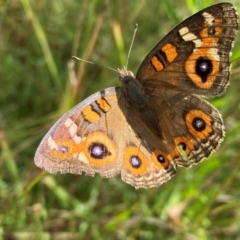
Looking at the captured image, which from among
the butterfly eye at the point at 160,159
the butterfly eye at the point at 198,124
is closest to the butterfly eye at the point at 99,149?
the butterfly eye at the point at 160,159

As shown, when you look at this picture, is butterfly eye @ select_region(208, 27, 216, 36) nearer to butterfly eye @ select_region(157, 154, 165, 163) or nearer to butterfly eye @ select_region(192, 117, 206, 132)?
butterfly eye @ select_region(192, 117, 206, 132)

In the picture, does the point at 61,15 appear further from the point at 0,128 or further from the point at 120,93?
the point at 120,93

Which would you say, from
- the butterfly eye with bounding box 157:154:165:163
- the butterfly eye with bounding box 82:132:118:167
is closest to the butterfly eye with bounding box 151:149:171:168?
the butterfly eye with bounding box 157:154:165:163

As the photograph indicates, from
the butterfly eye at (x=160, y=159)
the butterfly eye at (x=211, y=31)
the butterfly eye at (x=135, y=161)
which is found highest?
the butterfly eye at (x=211, y=31)

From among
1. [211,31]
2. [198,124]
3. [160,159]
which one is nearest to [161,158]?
[160,159]

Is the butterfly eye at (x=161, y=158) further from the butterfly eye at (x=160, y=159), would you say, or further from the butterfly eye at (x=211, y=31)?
the butterfly eye at (x=211, y=31)

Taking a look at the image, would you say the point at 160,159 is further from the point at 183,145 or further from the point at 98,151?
the point at 98,151
